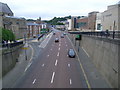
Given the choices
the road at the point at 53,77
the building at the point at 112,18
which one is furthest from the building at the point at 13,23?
the building at the point at 112,18

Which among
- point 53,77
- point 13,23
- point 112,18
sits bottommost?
point 53,77

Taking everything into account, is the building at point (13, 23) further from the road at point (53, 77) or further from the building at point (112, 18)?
the building at point (112, 18)

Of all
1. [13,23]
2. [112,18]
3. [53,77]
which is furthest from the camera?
[13,23]

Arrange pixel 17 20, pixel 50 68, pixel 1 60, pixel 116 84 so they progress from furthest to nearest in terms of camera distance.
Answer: pixel 17 20 → pixel 50 68 → pixel 1 60 → pixel 116 84

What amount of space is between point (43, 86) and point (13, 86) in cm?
365

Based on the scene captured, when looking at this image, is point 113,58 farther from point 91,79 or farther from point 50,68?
point 50,68

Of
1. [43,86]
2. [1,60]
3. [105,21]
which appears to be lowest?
[43,86]

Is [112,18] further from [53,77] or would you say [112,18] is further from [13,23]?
[53,77]

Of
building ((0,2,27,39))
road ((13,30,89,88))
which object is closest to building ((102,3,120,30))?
road ((13,30,89,88))

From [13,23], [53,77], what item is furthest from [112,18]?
[53,77]

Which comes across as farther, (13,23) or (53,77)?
(13,23)

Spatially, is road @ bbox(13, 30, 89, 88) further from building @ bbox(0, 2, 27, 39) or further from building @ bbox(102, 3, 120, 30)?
building @ bbox(0, 2, 27, 39)

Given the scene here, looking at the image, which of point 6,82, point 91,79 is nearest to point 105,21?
point 91,79

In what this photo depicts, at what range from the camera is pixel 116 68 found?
1620cm
